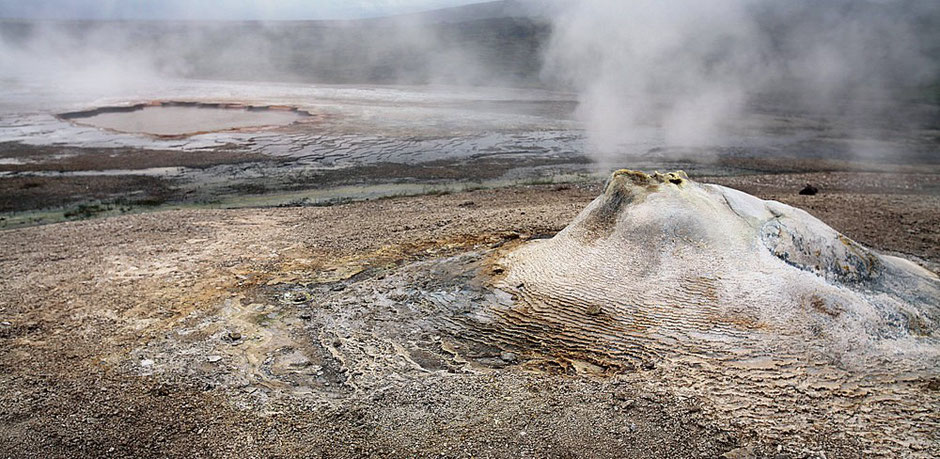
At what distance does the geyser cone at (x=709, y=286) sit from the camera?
3.20 meters

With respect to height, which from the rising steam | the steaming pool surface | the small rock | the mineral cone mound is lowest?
the small rock

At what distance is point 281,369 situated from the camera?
3432 mm

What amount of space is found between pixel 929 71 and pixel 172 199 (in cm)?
2271

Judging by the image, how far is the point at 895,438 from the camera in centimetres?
266

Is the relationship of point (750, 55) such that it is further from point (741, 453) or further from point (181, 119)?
point (741, 453)

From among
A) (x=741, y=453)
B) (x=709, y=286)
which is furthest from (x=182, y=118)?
(x=741, y=453)

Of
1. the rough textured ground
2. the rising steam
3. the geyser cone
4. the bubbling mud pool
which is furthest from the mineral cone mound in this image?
the rising steam

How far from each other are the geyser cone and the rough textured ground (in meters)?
0.33

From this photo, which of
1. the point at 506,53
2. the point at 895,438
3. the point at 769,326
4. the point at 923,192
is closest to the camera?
the point at 895,438

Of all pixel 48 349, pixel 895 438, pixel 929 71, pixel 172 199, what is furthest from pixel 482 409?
pixel 929 71

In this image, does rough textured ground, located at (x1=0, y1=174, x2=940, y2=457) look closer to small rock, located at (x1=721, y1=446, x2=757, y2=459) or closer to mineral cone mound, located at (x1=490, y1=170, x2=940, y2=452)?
small rock, located at (x1=721, y1=446, x2=757, y2=459)

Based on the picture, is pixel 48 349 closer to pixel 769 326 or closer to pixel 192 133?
pixel 769 326

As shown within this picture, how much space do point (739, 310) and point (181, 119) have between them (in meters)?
14.3

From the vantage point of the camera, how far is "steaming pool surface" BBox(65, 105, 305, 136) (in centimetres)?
1343
